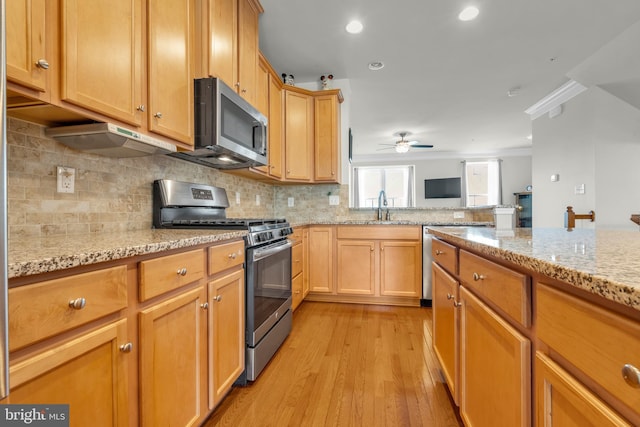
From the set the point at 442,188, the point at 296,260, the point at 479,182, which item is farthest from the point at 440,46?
the point at 479,182

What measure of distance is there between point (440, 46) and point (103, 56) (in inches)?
112

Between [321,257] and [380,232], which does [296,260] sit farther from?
[380,232]

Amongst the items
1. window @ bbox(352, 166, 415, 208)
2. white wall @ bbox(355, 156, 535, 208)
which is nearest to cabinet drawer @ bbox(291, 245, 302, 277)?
window @ bbox(352, 166, 415, 208)

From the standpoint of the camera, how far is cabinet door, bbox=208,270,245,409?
50.4 inches

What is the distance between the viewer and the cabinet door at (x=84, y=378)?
625 mm

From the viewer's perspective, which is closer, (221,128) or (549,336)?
(549,336)

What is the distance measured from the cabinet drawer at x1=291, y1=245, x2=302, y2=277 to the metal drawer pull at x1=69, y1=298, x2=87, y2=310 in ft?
6.04

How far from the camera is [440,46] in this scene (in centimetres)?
282

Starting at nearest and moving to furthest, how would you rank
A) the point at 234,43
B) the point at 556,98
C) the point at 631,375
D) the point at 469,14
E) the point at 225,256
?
the point at 631,375
the point at 225,256
the point at 234,43
the point at 469,14
the point at 556,98

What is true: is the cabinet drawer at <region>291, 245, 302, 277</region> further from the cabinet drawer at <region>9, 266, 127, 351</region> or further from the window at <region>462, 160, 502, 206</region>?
the window at <region>462, 160, 502, 206</region>

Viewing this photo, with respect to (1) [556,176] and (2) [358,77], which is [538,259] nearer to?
(2) [358,77]

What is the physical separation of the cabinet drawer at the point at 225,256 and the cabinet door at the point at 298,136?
5.57 ft

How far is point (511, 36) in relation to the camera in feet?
8.72
